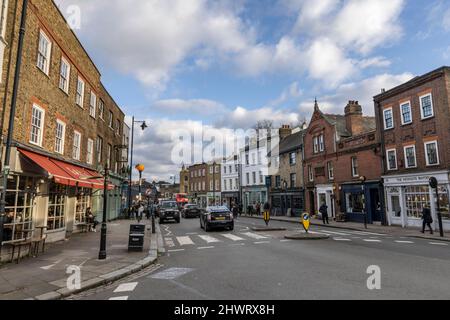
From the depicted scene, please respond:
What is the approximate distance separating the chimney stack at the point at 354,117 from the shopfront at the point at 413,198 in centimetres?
766

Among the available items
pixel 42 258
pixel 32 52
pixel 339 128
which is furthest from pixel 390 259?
pixel 339 128

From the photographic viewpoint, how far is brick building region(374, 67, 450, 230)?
20.0 metres

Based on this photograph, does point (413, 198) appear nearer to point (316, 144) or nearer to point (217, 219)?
point (316, 144)

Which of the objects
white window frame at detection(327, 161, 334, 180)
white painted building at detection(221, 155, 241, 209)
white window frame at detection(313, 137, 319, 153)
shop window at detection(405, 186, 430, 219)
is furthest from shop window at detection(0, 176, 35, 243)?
white painted building at detection(221, 155, 241, 209)

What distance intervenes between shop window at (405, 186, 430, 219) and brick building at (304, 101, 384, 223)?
89.3 inches

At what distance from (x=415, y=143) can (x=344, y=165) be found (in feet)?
25.1

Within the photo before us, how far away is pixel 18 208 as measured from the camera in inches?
429

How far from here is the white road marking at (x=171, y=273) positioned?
26.4 ft

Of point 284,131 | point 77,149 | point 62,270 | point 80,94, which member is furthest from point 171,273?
point 284,131

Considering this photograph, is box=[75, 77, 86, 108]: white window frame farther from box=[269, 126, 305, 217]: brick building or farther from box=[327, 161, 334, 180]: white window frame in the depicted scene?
box=[269, 126, 305, 217]: brick building

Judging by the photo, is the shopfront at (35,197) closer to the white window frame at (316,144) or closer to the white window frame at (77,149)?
the white window frame at (77,149)

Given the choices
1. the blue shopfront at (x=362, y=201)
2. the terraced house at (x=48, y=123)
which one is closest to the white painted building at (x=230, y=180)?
the blue shopfront at (x=362, y=201)
